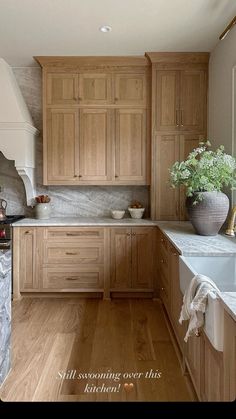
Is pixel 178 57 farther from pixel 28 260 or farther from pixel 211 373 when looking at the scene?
pixel 211 373

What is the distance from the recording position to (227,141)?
9.21 feet

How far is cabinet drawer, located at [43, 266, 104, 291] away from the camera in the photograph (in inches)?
127

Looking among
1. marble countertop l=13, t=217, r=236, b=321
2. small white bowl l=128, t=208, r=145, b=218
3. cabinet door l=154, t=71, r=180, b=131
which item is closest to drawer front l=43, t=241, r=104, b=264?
marble countertop l=13, t=217, r=236, b=321

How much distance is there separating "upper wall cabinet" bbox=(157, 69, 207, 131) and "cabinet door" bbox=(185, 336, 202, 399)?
2.27m

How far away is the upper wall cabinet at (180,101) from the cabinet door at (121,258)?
1210mm

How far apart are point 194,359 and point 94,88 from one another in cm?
285

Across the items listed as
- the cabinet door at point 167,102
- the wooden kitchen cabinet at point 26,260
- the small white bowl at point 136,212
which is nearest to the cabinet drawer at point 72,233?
the wooden kitchen cabinet at point 26,260

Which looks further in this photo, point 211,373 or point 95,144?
point 95,144

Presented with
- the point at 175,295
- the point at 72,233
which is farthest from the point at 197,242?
the point at 72,233

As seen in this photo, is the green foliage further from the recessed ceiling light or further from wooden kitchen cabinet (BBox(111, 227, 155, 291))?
the recessed ceiling light

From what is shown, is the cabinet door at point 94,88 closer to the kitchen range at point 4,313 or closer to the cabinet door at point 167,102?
the cabinet door at point 167,102

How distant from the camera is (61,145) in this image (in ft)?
11.2

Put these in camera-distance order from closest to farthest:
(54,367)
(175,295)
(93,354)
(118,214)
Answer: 1. (54,367)
2. (93,354)
3. (175,295)
4. (118,214)

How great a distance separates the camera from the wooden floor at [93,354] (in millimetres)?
1775
